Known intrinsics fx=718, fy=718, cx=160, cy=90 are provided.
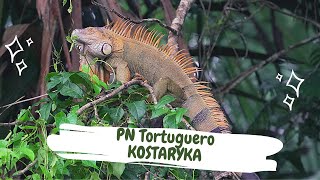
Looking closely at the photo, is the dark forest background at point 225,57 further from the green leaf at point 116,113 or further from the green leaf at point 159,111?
the green leaf at point 159,111

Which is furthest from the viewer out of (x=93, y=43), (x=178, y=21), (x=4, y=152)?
(x=178, y=21)

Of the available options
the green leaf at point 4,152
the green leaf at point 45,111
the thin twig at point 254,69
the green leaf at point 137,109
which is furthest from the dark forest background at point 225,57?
the green leaf at point 4,152

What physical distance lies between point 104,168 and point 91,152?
143mm

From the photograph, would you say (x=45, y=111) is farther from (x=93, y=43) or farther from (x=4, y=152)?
(x=93, y=43)

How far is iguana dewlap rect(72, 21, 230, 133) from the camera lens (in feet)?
9.91

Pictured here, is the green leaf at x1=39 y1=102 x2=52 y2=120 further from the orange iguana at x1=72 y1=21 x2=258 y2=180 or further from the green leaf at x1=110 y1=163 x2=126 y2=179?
the orange iguana at x1=72 y1=21 x2=258 y2=180

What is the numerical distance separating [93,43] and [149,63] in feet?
0.90

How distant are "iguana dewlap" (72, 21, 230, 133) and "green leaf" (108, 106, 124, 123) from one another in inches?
20.0

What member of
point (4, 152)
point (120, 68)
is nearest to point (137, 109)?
point (4, 152)

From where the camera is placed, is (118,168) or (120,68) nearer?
(118,168)

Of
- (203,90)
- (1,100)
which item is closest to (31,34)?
(1,100)

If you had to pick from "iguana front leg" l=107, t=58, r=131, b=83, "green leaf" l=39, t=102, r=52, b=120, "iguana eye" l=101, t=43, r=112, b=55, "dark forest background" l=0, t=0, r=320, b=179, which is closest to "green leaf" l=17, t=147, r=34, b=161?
"green leaf" l=39, t=102, r=52, b=120

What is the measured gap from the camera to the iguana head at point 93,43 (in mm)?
3025

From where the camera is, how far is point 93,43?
9.93 feet
